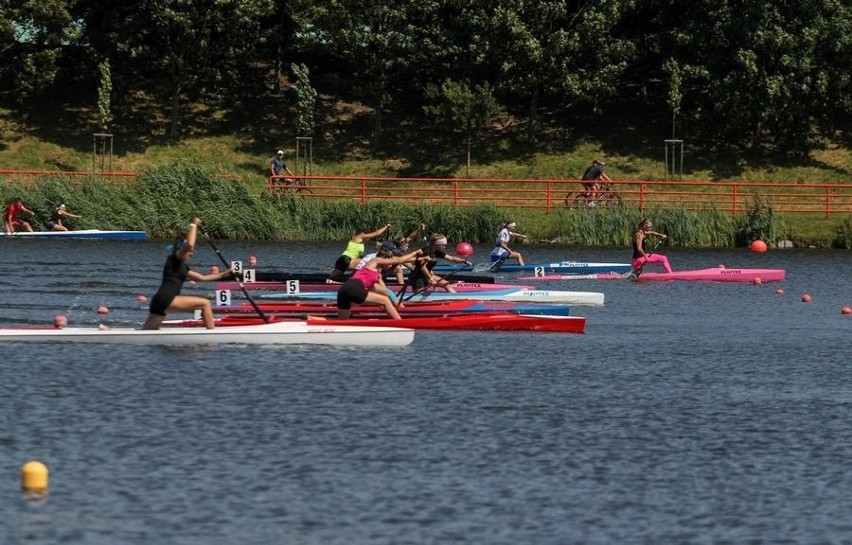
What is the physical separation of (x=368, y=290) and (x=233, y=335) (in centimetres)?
327

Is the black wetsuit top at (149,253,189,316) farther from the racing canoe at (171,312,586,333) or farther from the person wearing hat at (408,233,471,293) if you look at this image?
the person wearing hat at (408,233,471,293)

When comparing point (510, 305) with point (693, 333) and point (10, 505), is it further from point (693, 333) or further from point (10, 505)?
point (10, 505)

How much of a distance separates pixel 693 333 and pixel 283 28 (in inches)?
2075

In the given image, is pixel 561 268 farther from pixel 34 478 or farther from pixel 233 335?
pixel 34 478

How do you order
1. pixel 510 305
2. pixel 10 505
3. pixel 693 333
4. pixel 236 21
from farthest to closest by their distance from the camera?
pixel 236 21
pixel 510 305
pixel 693 333
pixel 10 505

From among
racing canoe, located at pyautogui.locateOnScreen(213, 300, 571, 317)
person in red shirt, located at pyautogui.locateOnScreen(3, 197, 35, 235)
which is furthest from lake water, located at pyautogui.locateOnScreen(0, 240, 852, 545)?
person in red shirt, located at pyautogui.locateOnScreen(3, 197, 35, 235)

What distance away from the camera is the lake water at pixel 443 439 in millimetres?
17156

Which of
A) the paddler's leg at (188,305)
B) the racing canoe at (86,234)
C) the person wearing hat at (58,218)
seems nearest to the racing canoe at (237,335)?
the paddler's leg at (188,305)

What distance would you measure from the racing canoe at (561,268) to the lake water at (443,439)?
11727 mm

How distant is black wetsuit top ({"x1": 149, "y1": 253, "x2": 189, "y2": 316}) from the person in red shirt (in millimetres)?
30702

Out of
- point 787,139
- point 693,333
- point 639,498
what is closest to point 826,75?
point 787,139

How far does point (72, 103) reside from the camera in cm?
8331

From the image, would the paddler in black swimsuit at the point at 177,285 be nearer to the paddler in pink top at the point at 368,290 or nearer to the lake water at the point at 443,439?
the lake water at the point at 443,439

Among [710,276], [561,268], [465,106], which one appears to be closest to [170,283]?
[561,268]
